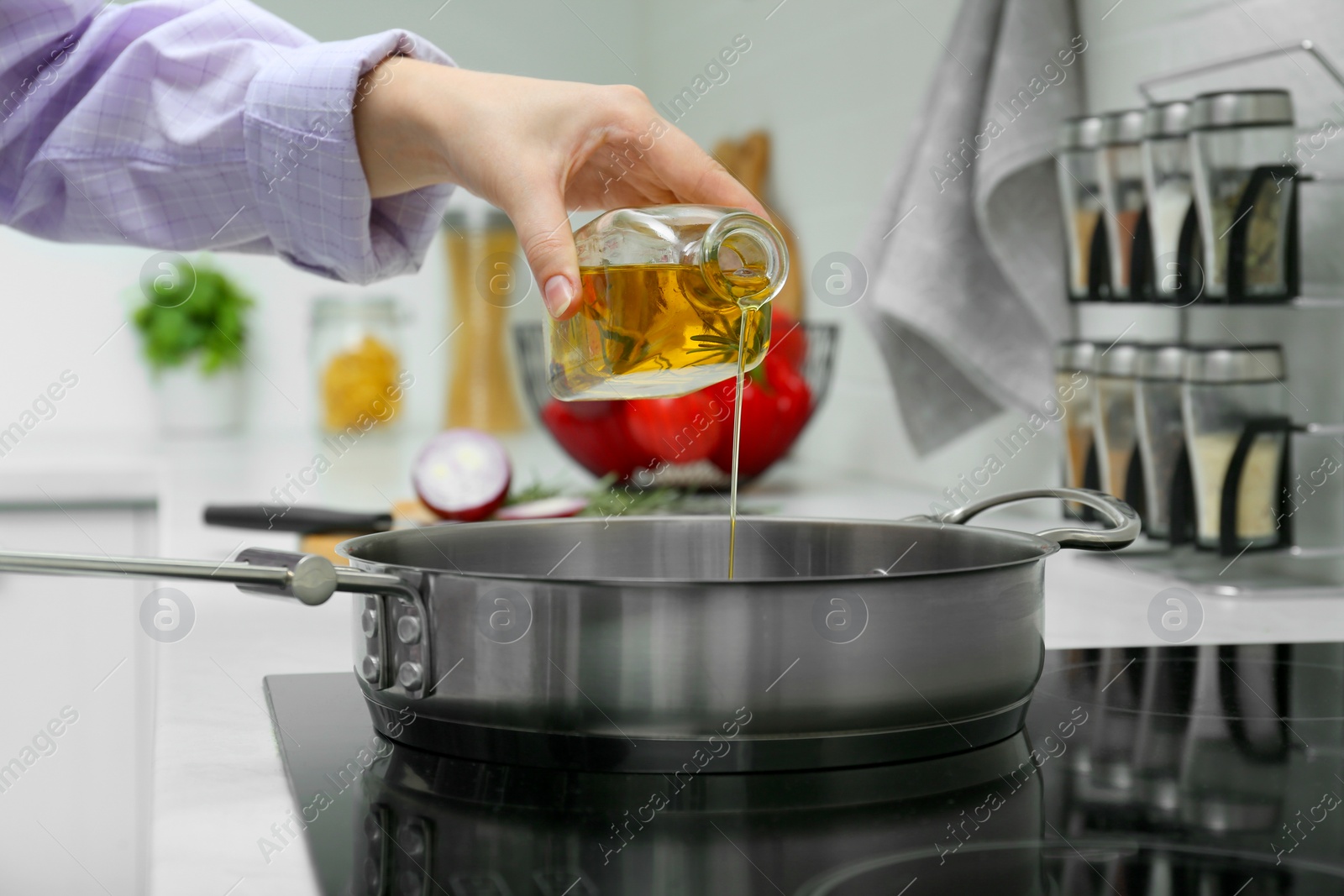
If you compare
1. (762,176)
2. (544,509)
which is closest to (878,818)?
(544,509)

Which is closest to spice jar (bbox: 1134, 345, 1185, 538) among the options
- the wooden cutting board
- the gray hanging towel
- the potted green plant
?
the gray hanging towel

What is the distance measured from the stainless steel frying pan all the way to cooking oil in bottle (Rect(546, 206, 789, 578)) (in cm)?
14

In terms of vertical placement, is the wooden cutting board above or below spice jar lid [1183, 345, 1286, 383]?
above

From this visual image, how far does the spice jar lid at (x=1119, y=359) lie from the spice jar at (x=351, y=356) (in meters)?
1.28

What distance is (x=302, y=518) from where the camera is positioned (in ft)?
3.27

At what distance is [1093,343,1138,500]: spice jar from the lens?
3.10 ft

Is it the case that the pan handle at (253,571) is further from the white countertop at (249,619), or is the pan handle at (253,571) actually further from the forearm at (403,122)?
the forearm at (403,122)

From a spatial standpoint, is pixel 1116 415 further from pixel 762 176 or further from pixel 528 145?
pixel 762 176

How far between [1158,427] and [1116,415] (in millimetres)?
51

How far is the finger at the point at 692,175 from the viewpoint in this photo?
719 mm

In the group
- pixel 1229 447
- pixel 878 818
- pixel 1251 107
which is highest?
pixel 1251 107

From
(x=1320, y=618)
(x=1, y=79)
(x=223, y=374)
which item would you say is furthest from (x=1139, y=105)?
(x=223, y=374)

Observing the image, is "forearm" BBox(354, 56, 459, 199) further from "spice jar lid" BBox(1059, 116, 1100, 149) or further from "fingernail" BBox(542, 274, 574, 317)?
"spice jar lid" BBox(1059, 116, 1100, 149)

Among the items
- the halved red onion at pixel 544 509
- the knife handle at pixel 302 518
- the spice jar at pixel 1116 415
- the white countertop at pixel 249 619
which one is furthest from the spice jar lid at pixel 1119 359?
the knife handle at pixel 302 518
